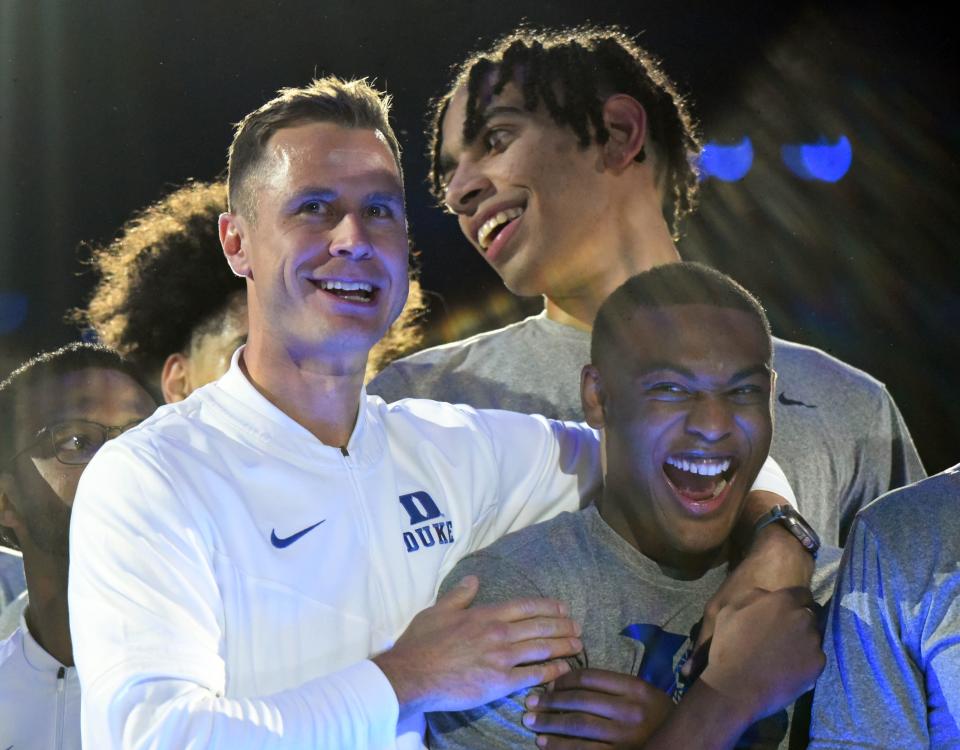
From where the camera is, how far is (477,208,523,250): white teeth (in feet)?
9.87

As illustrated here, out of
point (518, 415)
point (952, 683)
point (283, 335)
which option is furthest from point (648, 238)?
point (952, 683)

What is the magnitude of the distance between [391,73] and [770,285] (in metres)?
1.27

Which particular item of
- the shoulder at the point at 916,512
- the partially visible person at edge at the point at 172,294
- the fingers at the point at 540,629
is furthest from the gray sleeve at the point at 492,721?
the partially visible person at edge at the point at 172,294

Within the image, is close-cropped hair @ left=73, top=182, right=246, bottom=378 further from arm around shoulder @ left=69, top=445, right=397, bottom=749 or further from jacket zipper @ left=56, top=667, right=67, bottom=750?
arm around shoulder @ left=69, top=445, right=397, bottom=749

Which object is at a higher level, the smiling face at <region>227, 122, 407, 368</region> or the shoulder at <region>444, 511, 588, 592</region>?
the smiling face at <region>227, 122, 407, 368</region>

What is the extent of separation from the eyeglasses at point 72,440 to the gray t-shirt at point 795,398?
72cm

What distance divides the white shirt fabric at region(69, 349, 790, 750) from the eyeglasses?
0.70 metres

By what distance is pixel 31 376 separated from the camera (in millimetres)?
2830

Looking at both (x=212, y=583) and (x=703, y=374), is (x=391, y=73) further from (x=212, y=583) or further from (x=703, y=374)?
(x=212, y=583)

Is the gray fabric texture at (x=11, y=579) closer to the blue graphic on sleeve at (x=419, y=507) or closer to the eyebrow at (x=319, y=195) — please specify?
the blue graphic on sleeve at (x=419, y=507)

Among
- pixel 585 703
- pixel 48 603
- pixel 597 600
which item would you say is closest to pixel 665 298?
pixel 597 600

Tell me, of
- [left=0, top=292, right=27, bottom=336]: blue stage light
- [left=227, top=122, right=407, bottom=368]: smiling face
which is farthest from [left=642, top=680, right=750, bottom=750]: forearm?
[left=0, top=292, right=27, bottom=336]: blue stage light

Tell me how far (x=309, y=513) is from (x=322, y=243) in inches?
19.5

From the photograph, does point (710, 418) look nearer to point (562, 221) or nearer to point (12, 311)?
point (562, 221)
